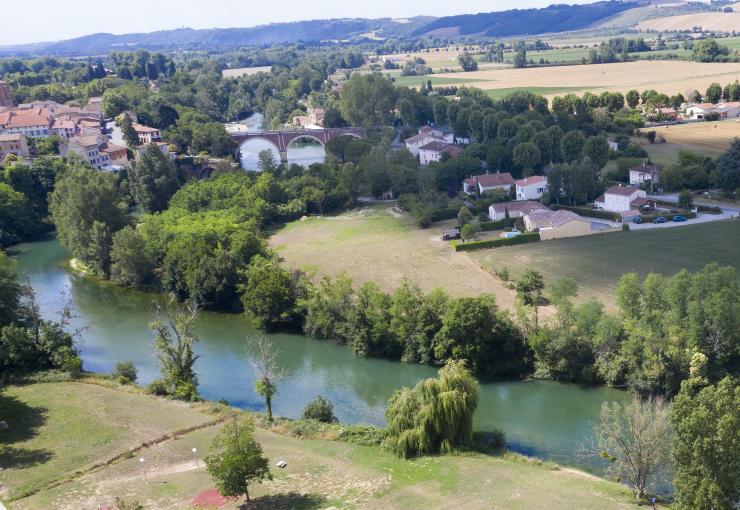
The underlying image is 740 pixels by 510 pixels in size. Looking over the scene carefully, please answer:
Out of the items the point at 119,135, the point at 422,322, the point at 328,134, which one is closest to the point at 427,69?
the point at 328,134

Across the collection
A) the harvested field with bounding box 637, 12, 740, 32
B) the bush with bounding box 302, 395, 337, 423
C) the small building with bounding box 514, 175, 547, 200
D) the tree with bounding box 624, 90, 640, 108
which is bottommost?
the bush with bounding box 302, 395, 337, 423

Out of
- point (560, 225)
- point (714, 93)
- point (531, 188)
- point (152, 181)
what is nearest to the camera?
point (560, 225)

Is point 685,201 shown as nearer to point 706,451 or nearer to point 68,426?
point 706,451

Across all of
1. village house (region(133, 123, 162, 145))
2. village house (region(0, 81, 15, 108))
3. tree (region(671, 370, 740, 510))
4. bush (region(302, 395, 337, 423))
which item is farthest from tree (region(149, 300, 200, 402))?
village house (region(0, 81, 15, 108))

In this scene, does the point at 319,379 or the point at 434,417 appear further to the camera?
the point at 319,379

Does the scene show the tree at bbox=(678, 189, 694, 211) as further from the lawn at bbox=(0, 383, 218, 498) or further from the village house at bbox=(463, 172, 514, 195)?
the lawn at bbox=(0, 383, 218, 498)

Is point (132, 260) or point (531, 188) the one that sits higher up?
point (531, 188)

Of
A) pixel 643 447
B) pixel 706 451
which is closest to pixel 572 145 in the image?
pixel 643 447

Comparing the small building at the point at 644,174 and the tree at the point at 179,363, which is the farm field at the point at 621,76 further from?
the tree at the point at 179,363
